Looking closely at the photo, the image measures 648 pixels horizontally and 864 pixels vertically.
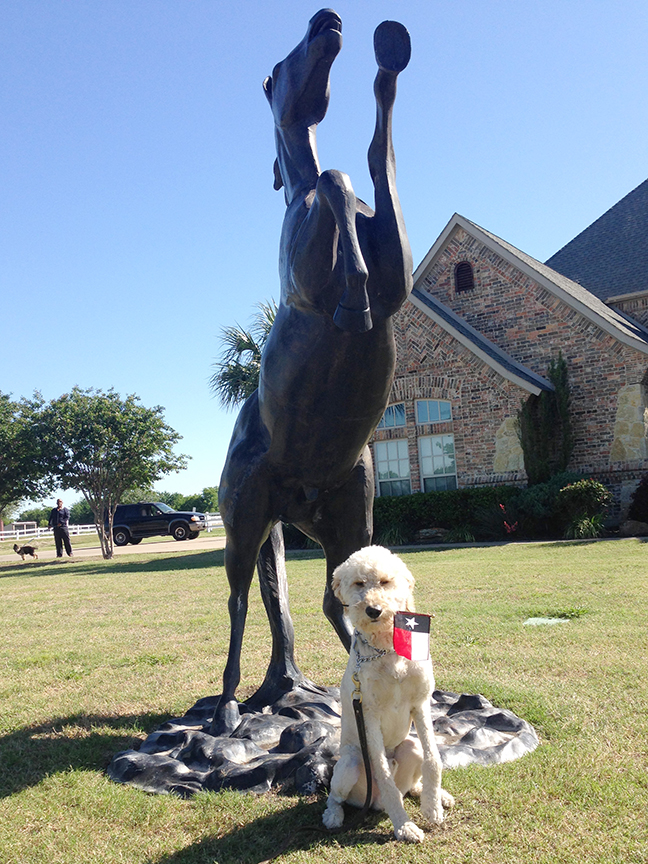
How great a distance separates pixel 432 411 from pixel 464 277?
4.42 meters

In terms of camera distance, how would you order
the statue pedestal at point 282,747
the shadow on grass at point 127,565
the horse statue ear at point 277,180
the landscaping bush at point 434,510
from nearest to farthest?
1. the statue pedestal at point 282,747
2. the horse statue ear at point 277,180
3. the shadow on grass at point 127,565
4. the landscaping bush at point 434,510

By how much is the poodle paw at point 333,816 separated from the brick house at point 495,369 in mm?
16149

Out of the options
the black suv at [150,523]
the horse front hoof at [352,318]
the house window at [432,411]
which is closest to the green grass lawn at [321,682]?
the horse front hoof at [352,318]

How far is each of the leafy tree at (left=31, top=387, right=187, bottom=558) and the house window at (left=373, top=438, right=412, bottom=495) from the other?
6.71 m

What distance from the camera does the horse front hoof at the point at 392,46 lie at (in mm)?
3035

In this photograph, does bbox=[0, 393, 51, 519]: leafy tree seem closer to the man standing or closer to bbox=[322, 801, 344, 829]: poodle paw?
the man standing

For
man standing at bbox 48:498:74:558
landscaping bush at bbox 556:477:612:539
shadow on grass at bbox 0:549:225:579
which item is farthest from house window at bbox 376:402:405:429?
man standing at bbox 48:498:74:558

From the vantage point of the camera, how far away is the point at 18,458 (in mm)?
21156

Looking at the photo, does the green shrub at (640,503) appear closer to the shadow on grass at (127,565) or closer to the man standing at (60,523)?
the shadow on grass at (127,565)

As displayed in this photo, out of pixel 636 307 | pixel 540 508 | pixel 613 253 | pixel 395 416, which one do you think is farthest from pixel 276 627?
pixel 613 253

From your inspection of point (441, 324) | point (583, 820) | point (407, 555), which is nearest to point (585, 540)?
point (407, 555)

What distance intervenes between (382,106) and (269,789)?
3.21 metres

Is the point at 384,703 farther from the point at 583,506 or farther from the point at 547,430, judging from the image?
the point at 547,430

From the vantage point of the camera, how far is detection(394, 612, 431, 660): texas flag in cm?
270
